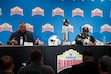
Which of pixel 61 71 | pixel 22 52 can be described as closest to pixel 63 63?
pixel 61 71

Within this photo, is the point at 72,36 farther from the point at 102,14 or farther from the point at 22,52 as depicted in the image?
the point at 22,52

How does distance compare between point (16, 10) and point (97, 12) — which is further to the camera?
point (97, 12)

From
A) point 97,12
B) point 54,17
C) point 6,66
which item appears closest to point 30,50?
point 6,66

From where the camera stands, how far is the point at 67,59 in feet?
17.2

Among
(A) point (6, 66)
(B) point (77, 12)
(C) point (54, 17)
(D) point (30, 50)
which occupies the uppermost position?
(B) point (77, 12)

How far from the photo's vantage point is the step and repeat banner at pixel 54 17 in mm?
8219

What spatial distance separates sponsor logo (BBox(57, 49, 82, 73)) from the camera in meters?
5.20

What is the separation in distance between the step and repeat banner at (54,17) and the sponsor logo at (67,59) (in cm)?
296

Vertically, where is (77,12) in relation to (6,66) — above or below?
above

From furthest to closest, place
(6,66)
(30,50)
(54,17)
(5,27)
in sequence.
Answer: (54,17)
(5,27)
(30,50)
(6,66)

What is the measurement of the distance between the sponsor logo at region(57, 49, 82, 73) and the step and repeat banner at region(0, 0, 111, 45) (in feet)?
9.70

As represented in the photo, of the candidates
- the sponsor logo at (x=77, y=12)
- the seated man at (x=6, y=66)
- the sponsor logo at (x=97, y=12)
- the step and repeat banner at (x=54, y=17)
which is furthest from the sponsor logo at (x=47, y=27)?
the seated man at (x=6, y=66)

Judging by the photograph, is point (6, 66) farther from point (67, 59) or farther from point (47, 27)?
point (47, 27)

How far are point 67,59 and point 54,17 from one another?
10.7ft
